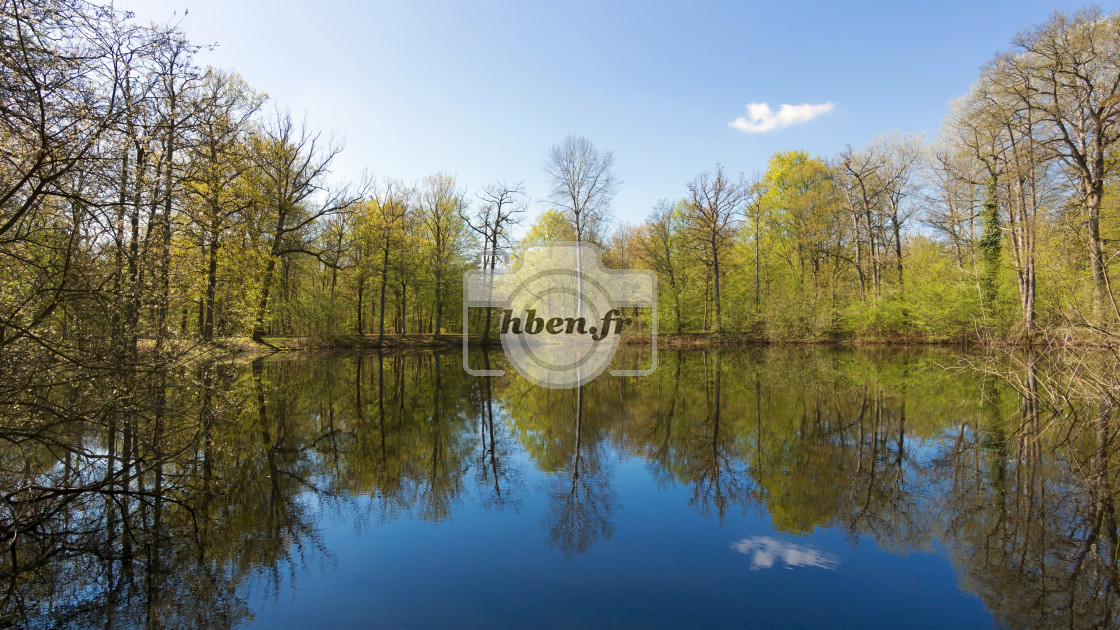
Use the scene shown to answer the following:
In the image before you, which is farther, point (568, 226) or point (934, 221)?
point (568, 226)

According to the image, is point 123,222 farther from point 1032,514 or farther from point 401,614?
point 1032,514

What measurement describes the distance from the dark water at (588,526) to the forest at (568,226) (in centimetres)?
166

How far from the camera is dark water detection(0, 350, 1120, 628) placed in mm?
3393

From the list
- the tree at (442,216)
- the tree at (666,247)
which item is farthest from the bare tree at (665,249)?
the tree at (442,216)

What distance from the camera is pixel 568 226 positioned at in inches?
1241

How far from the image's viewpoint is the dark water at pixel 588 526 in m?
3.39
